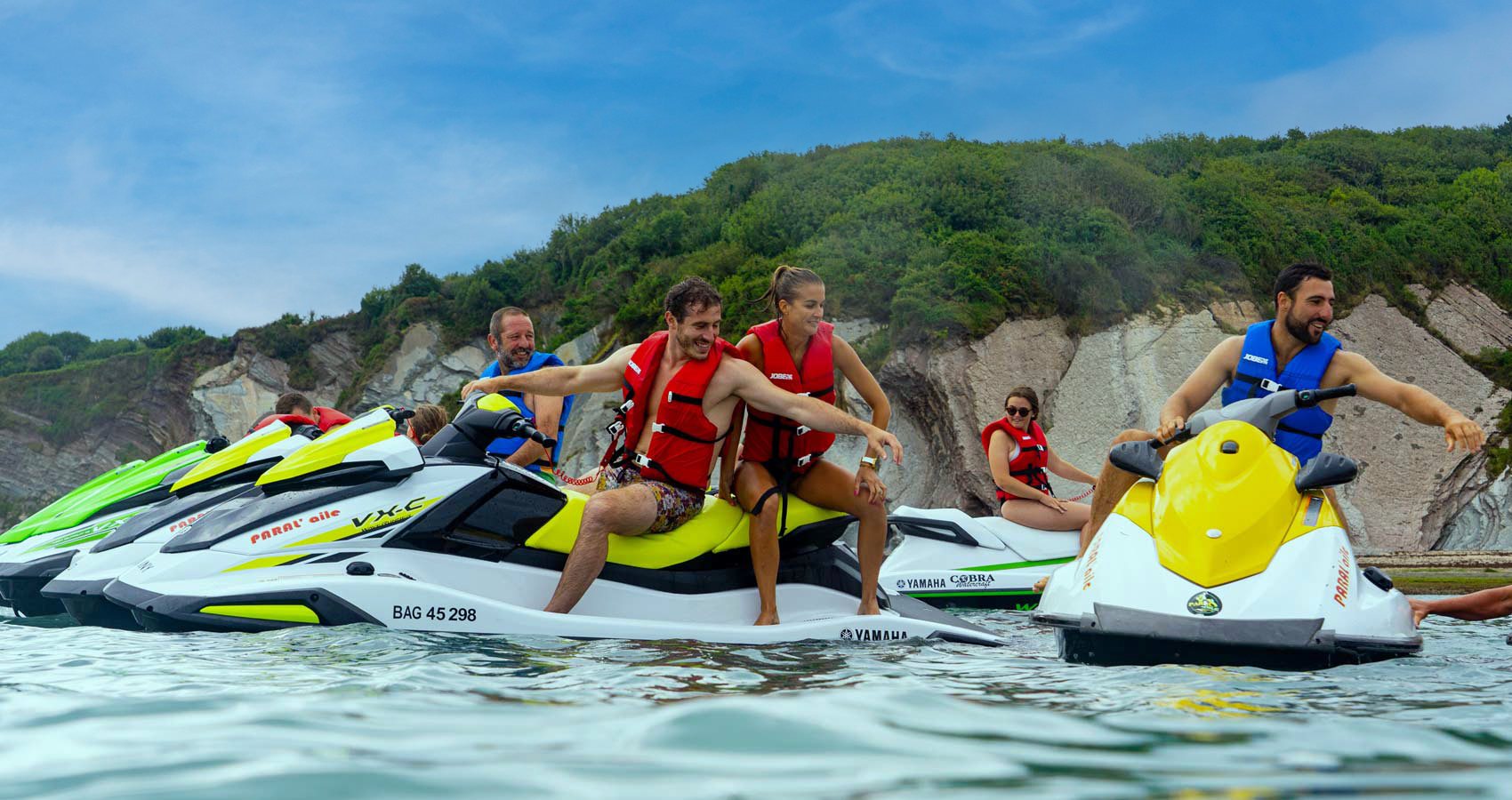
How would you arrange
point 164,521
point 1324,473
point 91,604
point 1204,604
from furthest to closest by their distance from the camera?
1. point 164,521
2. point 91,604
3. point 1324,473
4. point 1204,604

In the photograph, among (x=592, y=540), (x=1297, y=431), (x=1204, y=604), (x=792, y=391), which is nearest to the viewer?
(x=1204, y=604)

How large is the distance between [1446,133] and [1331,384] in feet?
71.9

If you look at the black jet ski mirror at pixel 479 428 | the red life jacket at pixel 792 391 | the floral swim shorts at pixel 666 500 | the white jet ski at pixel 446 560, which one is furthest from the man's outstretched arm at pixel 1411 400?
the black jet ski mirror at pixel 479 428

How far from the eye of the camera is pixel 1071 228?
16484mm

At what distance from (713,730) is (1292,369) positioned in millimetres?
3514

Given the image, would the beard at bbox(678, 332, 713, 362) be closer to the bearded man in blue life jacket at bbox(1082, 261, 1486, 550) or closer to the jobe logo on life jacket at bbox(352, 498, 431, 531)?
the jobe logo on life jacket at bbox(352, 498, 431, 531)

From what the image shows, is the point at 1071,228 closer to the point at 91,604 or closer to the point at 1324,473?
the point at 1324,473

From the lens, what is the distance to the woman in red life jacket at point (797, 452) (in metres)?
4.66

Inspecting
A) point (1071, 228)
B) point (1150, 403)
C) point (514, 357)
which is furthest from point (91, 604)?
point (1071, 228)

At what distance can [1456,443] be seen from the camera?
12.6 ft

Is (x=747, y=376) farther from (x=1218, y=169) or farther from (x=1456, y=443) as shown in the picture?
(x=1218, y=169)

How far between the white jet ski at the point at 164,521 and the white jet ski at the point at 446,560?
319 mm

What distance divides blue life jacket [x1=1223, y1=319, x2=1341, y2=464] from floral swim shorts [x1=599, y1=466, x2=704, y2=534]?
221 cm

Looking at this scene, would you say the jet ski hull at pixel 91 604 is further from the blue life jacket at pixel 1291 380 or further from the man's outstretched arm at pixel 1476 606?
the man's outstretched arm at pixel 1476 606
